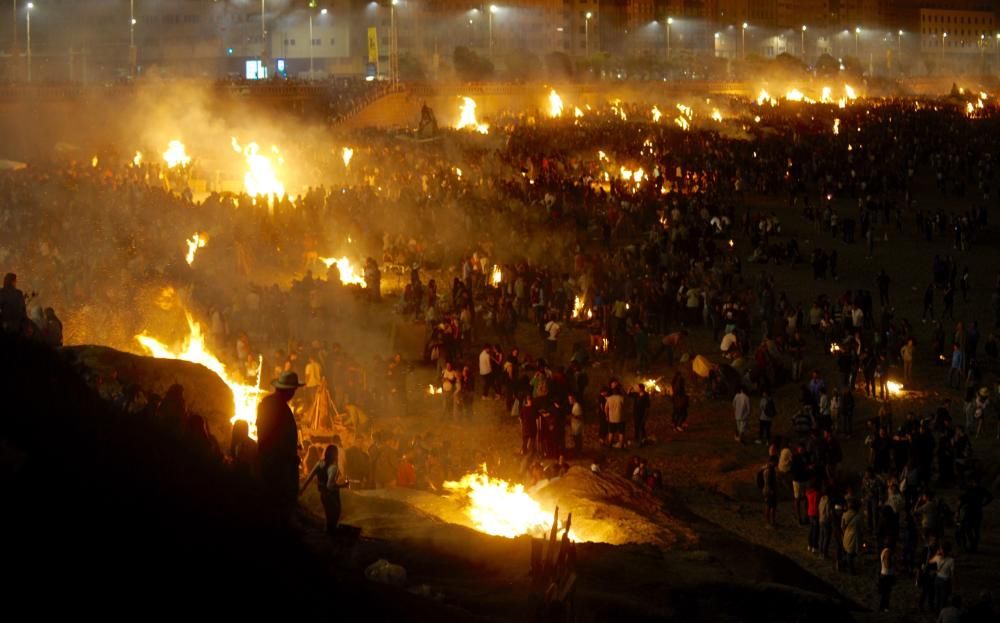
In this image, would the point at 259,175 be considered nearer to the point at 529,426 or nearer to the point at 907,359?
the point at 907,359

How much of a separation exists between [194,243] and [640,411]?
35.8 feet

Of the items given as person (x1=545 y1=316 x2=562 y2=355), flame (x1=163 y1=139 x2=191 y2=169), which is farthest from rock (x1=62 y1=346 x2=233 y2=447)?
flame (x1=163 y1=139 x2=191 y2=169)

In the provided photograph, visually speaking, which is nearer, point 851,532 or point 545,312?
point 851,532

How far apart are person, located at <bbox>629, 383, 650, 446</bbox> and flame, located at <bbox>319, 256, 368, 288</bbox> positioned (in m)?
8.06

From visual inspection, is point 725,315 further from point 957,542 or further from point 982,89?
point 982,89

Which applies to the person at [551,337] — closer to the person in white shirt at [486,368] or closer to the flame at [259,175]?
the person in white shirt at [486,368]

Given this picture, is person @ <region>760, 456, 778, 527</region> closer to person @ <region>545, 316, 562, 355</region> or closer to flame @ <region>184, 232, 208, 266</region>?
person @ <region>545, 316, 562, 355</region>

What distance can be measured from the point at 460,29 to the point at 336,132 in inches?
2089

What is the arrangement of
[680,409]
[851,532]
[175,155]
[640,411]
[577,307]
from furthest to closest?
[175,155] < [577,307] < [680,409] < [640,411] < [851,532]

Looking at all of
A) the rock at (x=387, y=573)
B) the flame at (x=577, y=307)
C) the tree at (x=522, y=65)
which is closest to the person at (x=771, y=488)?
the rock at (x=387, y=573)

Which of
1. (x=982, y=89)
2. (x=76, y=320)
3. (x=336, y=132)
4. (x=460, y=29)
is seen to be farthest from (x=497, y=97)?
(x=982, y=89)

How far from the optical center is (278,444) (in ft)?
25.7

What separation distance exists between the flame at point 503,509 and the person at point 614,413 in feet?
11.4

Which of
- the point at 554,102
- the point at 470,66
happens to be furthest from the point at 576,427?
the point at 470,66
